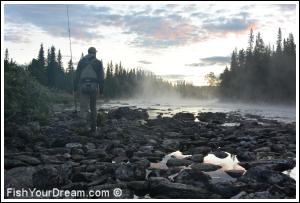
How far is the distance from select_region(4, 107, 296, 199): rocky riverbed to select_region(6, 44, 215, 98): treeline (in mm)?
9745

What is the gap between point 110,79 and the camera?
414ft

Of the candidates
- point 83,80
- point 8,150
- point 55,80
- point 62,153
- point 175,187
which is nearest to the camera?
point 175,187

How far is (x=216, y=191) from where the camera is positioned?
5.30 m

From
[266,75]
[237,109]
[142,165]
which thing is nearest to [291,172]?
[142,165]

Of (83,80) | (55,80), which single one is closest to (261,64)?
Answer: (55,80)

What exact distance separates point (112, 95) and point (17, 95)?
367 ft

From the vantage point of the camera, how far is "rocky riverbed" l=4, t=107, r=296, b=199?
525 cm

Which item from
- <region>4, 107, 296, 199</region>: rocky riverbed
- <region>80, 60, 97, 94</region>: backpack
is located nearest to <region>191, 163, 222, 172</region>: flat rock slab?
<region>4, 107, 296, 199</region>: rocky riverbed

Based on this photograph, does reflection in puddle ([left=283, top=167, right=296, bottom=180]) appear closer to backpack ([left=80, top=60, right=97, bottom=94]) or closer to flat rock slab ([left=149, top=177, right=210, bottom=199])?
flat rock slab ([left=149, top=177, right=210, bottom=199])

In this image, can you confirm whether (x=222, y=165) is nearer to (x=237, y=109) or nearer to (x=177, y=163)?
(x=177, y=163)

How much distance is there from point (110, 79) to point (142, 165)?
12161 cm

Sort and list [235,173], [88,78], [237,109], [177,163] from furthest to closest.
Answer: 1. [237,109]
2. [88,78]
3. [177,163]
4. [235,173]

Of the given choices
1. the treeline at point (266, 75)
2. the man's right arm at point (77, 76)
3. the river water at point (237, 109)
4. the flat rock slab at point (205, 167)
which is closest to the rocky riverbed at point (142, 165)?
the flat rock slab at point (205, 167)

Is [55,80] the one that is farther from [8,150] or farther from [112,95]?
[8,150]
